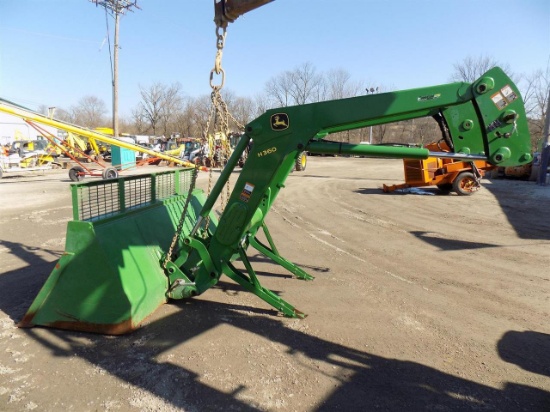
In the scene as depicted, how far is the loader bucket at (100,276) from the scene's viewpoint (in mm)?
3438

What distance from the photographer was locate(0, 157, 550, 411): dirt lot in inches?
107

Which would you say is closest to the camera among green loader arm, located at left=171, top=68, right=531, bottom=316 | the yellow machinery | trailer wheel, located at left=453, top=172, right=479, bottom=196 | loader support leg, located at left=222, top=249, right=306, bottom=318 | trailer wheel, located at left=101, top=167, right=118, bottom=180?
green loader arm, located at left=171, top=68, right=531, bottom=316

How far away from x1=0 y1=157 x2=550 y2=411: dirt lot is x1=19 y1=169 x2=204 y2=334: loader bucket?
0.16 m

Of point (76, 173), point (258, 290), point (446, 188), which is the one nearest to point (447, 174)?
point (446, 188)

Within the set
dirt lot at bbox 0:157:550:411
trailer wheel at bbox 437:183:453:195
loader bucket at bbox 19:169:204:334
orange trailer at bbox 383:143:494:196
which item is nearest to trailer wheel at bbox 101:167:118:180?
dirt lot at bbox 0:157:550:411

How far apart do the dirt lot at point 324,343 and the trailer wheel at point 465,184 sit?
20.6 feet

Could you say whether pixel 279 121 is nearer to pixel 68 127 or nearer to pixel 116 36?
pixel 68 127

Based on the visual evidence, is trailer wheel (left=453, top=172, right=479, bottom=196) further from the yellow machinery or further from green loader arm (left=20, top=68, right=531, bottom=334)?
green loader arm (left=20, top=68, right=531, bottom=334)

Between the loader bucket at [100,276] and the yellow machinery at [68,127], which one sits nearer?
the loader bucket at [100,276]

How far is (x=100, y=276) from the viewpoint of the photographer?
344 cm

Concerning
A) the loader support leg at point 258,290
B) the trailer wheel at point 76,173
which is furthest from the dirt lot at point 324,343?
the trailer wheel at point 76,173

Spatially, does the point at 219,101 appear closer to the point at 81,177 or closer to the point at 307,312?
the point at 307,312

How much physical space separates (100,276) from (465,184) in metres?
12.6

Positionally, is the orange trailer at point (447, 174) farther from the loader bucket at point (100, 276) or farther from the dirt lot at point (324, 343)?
the loader bucket at point (100, 276)
